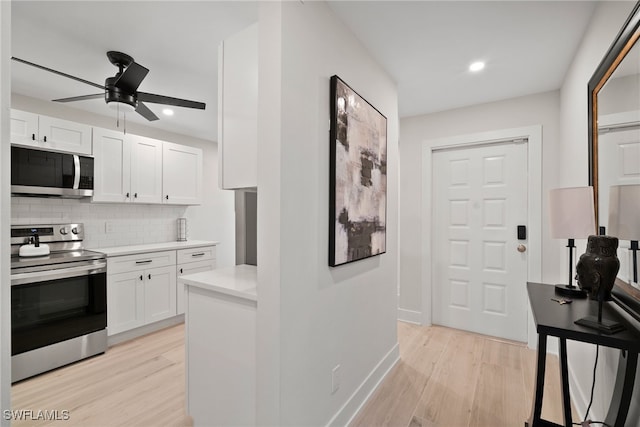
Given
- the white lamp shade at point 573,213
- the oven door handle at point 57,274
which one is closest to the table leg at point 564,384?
the white lamp shade at point 573,213

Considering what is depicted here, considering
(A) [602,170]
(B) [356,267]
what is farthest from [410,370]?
(A) [602,170]

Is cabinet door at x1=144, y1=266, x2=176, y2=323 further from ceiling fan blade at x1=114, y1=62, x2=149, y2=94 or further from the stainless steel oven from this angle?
ceiling fan blade at x1=114, y1=62, x2=149, y2=94

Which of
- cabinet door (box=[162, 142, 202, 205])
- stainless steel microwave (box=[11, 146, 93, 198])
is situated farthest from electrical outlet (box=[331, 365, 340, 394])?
cabinet door (box=[162, 142, 202, 205])

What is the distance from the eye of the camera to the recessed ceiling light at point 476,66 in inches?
92.3

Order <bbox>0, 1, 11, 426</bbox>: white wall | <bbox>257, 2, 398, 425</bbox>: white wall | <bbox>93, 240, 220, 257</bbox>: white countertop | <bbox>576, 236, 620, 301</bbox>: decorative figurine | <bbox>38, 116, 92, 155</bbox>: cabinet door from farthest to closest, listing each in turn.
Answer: <bbox>93, 240, 220, 257</bbox>: white countertop
<bbox>38, 116, 92, 155</bbox>: cabinet door
<bbox>257, 2, 398, 425</bbox>: white wall
<bbox>576, 236, 620, 301</bbox>: decorative figurine
<bbox>0, 1, 11, 426</bbox>: white wall

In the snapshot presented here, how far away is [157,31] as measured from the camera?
6.49 ft

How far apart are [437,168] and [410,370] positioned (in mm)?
2092

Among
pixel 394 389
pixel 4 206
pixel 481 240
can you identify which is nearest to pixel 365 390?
pixel 394 389

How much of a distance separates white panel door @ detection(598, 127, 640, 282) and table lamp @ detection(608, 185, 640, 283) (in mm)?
34

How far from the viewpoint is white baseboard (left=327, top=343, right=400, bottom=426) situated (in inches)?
70.9

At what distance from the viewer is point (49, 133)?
282 centimetres

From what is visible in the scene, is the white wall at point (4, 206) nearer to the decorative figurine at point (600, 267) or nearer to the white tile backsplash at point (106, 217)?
the decorative figurine at point (600, 267)

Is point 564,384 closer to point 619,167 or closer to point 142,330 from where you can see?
point 619,167

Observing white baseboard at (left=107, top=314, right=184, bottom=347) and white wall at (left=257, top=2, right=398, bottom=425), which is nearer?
white wall at (left=257, top=2, right=398, bottom=425)
